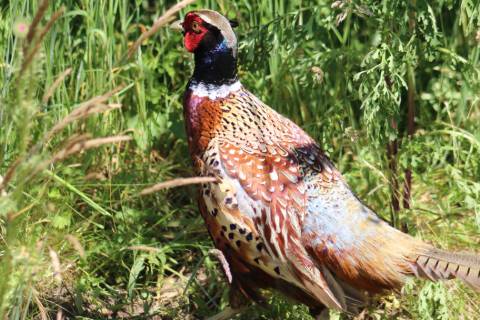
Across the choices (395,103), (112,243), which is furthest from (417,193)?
(112,243)

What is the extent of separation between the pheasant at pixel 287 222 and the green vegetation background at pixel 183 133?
0.22 metres

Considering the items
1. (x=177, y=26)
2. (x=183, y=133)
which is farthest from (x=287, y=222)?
(x=183, y=133)

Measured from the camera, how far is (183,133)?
448cm

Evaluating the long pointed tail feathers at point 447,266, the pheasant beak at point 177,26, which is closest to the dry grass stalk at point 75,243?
the long pointed tail feathers at point 447,266

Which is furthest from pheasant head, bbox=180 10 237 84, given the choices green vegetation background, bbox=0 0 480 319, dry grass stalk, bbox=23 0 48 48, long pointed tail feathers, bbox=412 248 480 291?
dry grass stalk, bbox=23 0 48 48

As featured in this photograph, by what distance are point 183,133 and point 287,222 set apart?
1314mm

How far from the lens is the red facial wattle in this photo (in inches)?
148

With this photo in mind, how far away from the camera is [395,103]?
11.6ft

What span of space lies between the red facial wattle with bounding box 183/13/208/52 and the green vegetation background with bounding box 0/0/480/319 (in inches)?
9.7

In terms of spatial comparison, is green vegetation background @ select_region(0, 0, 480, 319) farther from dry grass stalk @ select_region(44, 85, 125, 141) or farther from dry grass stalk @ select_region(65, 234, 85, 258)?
dry grass stalk @ select_region(44, 85, 125, 141)

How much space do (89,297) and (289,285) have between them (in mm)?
1023

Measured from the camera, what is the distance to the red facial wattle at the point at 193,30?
12.4ft

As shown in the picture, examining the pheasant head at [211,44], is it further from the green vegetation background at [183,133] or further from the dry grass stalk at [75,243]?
the dry grass stalk at [75,243]

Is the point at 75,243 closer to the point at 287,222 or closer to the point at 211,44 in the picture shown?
the point at 287,222
